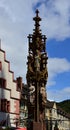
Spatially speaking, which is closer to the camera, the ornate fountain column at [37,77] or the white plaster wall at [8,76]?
the ornate fountain column at [37,77]

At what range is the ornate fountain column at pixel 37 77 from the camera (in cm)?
4283

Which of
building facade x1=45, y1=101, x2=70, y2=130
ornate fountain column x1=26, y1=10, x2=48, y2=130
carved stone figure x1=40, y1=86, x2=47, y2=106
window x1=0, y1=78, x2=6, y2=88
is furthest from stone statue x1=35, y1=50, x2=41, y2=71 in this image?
building facade x1=45, y1=101, x2=70, y2=130

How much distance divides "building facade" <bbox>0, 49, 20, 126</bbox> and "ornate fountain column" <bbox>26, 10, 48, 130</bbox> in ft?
11.7

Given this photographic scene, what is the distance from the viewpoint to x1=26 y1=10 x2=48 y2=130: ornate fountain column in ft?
141

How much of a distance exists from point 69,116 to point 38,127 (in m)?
95.6

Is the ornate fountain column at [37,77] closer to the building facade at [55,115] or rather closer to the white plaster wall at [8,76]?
the white plaster wall at [8,76]

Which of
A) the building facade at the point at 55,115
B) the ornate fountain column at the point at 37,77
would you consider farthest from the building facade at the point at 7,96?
the building facade at the point at 55,115

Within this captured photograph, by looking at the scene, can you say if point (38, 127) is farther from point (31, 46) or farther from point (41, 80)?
point (31, 46)

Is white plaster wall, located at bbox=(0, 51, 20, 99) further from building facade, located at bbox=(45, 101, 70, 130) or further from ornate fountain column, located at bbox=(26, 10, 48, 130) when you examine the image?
building facade, located at bbox=(45, 101, 70, 130)

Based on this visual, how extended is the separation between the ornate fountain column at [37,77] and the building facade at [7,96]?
11.7 feet

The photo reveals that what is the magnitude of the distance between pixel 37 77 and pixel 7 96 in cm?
543

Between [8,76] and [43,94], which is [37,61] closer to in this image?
[43,94]

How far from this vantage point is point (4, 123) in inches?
1802

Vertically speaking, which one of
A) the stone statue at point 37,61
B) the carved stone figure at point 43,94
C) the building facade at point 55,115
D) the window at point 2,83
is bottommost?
the carved stone figure at point 43,94
